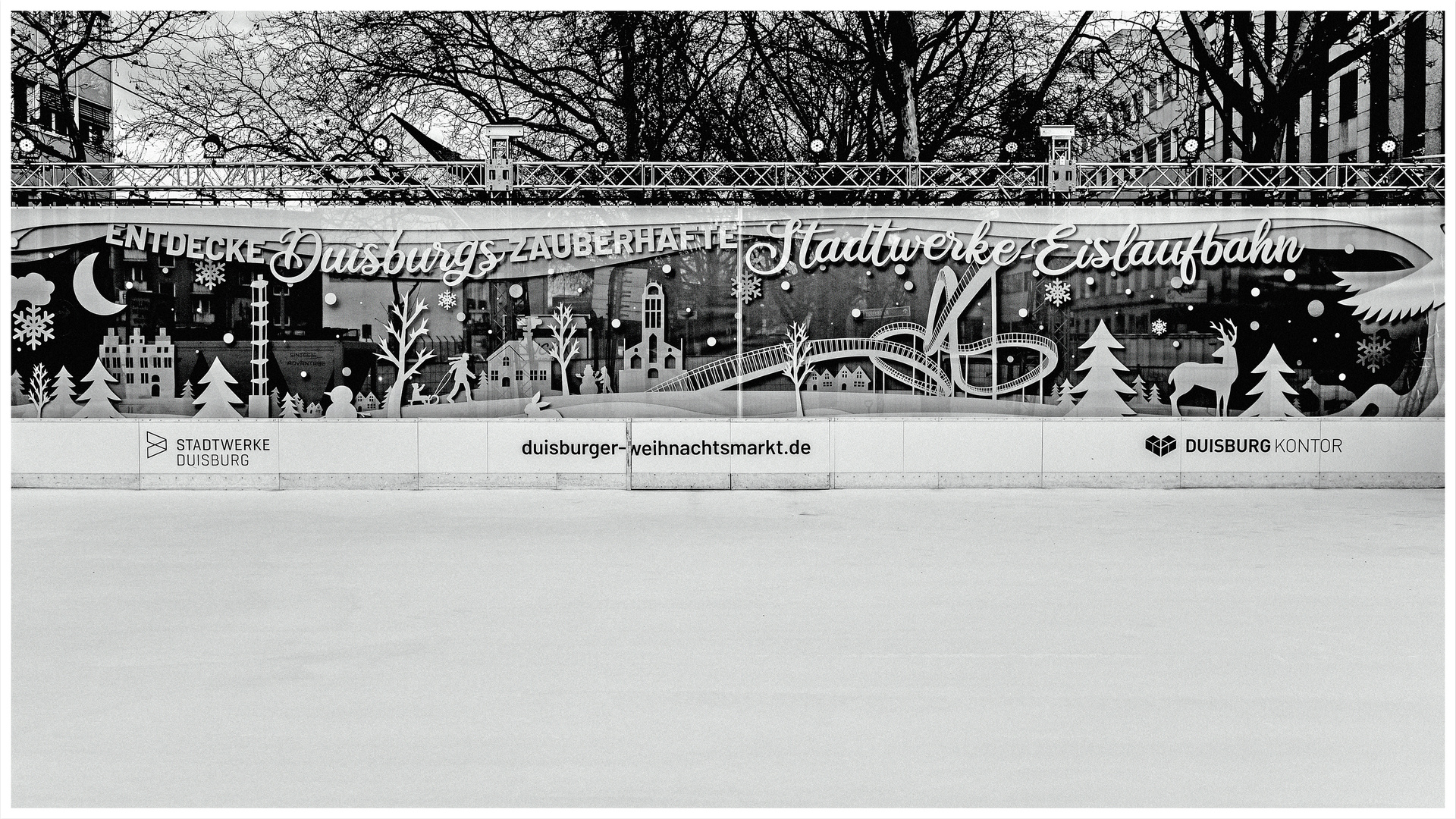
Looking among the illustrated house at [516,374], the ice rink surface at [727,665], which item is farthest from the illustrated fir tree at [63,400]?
the illustrated house at [516,374]

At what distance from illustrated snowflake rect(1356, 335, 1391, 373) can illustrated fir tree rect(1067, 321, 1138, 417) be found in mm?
2790

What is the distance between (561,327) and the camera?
15867mm

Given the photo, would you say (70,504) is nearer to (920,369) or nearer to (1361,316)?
(920,369)

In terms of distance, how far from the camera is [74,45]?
73.5 feet

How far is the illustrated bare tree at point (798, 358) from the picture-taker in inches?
618

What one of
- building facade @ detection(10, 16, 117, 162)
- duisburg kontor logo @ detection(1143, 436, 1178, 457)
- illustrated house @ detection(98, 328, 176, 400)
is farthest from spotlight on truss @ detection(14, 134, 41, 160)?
duisburg kontor logo @ detection(1143, 436, 1178, 457)

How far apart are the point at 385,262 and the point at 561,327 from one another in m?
2.26

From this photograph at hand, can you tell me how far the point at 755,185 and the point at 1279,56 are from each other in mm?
14516

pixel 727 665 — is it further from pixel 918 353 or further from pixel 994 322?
pixel 994 322

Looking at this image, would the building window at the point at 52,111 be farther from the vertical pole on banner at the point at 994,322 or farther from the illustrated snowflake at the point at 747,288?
the vertical pole on banner at the point at 994,322

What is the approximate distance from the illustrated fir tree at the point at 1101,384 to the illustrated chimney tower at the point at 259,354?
9613mm

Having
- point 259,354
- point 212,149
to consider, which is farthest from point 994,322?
point 212,149
